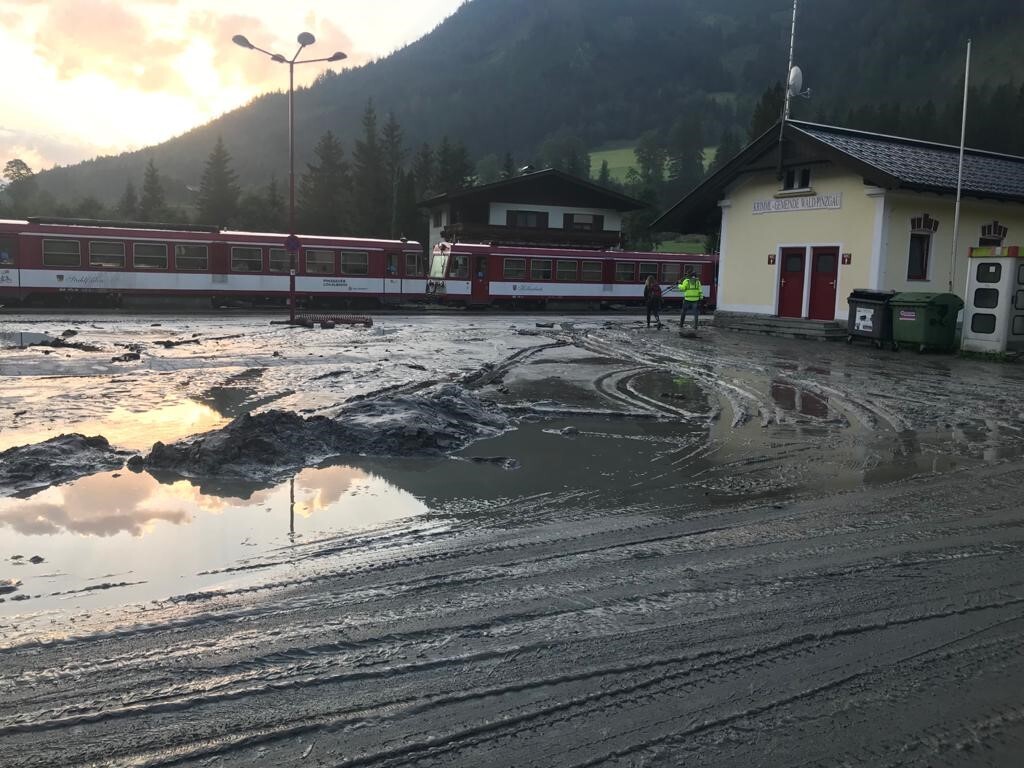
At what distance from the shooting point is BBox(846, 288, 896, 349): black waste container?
19.6 meters

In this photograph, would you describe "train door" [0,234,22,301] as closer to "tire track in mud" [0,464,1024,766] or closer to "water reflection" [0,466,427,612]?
"water reflection" [0,466,427,612]

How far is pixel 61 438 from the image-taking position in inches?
284

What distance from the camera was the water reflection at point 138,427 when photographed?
7789mm

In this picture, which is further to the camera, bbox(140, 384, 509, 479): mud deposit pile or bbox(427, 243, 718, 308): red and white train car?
bbox(427, 243, 718, 308): red and white train car

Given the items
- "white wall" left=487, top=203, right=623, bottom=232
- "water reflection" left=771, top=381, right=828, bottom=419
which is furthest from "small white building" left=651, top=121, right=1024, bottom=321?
"white wall" left=487, top=203, right=623, bottom=232

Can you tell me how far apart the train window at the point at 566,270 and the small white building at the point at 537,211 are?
988 centimetres

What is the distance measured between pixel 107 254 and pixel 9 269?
3148mm

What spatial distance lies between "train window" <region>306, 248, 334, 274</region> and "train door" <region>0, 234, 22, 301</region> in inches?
404

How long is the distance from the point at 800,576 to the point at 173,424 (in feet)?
22.4

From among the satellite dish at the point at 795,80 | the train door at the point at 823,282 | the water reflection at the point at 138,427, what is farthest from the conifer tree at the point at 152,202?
the water reflection at the point at 138,427

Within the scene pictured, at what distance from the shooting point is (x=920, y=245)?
2220 cm

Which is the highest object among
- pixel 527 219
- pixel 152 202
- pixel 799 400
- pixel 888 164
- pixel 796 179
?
pixel 152 202

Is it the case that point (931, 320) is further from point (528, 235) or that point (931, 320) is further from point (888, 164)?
point (528, 235)

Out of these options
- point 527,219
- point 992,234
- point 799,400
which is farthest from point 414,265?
point 799,400
